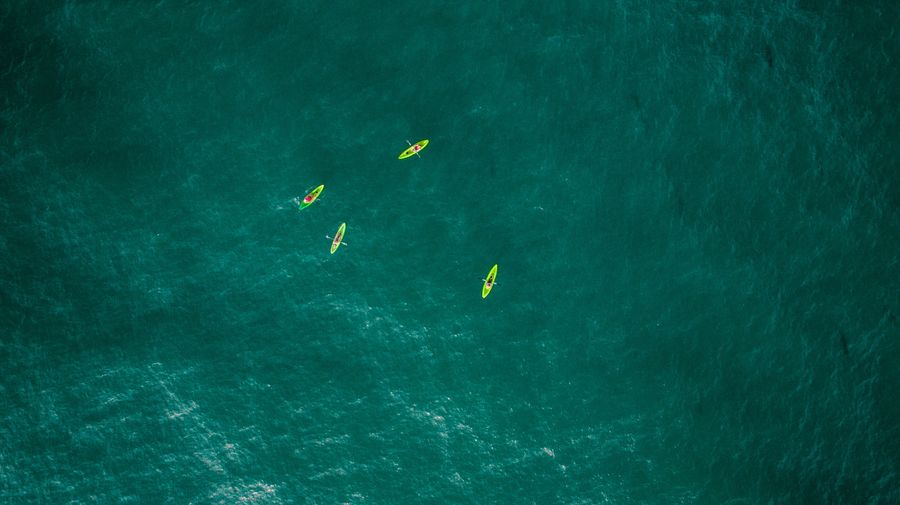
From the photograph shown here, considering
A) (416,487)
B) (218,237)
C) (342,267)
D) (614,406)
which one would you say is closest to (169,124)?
(218,237)

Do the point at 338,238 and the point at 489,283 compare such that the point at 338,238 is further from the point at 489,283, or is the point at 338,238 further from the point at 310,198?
the point at 489,283

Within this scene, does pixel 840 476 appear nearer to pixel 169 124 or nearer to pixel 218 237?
pixel 218 237

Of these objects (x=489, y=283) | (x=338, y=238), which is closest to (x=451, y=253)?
(x=489, y=283)

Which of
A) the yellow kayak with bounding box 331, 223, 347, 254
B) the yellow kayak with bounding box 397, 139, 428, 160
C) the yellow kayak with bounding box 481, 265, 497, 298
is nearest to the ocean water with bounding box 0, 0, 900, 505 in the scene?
the yellow kayak with bounding box 331, 223, 347, 254

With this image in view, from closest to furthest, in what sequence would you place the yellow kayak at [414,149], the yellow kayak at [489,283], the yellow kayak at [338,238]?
the yellow kayak at [489,283] < the yellow kayak at [338,238] < the yellow kayak at [414,149]

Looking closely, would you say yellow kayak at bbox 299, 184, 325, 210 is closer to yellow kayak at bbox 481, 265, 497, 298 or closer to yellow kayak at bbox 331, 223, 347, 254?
yellow kayak at bbox 331, 223, 347, 254

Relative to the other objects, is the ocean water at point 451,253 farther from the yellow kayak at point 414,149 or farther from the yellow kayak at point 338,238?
the yellow kayak at point 414,149

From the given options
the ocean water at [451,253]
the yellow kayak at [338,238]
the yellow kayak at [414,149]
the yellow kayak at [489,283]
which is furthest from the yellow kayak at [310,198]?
the yellow kayak at [489,283]

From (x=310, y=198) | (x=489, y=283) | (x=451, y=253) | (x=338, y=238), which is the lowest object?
(x=489, y=283)
